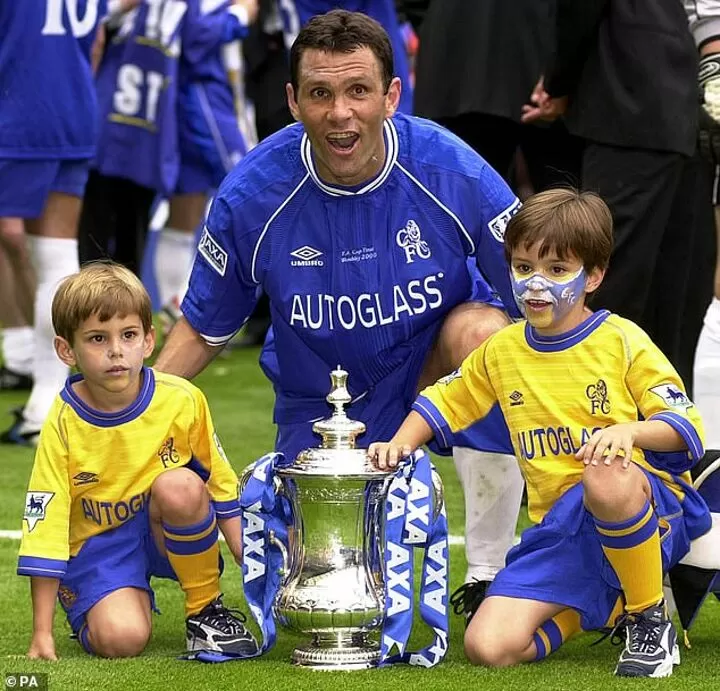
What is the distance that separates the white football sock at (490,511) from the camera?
4297 millimetres

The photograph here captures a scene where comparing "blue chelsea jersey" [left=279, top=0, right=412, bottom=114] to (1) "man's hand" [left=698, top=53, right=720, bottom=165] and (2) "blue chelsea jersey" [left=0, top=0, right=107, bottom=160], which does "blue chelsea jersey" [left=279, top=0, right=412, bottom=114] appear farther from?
(1) "man's hand" [left=698, top=53, right=720, bottom=165]

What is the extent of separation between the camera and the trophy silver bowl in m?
3.67

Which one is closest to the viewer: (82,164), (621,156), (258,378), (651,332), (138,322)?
(138,322)

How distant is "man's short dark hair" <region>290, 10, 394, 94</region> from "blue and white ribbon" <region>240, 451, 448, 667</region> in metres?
0.94

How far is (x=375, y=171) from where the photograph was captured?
4.24 meters

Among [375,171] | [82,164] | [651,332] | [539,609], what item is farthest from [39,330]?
[539,609]

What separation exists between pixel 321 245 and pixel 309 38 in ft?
1.57

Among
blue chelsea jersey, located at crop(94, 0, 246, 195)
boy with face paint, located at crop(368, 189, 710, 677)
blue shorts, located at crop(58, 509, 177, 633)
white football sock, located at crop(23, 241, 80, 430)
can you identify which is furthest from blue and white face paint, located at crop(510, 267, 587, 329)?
blue chelsea jersey, located at crop(94, 0, 246, 195)

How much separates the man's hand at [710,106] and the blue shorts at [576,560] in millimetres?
1178

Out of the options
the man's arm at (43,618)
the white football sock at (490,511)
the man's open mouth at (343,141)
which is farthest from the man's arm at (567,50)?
the man's arm at (43,618)

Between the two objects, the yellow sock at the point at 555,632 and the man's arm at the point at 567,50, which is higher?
the man's arm at the point at 567,50

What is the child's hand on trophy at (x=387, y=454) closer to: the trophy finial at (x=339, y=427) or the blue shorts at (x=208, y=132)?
the trophy finial at (x=339, y=427)

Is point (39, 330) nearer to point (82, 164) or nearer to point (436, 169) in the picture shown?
point (82, 164)

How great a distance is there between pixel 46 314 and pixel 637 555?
3441mm
